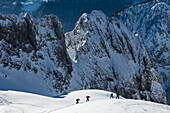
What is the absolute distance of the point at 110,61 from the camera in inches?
2420

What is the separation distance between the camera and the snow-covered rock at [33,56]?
42.2 metres

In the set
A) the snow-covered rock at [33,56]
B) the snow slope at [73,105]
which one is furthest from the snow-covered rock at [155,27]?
the snow slope at [73,105]

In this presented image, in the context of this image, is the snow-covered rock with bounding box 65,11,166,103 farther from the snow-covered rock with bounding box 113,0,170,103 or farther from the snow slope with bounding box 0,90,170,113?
the snow-covered rock with bounding box 113,0,170,103

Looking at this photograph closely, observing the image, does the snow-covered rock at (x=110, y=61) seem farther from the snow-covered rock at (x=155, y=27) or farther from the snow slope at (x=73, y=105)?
the snow-covered rock at (x=155, y=27)

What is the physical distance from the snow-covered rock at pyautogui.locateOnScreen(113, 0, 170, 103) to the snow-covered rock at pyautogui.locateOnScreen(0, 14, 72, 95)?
69.4 meters

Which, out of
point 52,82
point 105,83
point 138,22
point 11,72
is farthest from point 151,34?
point 11,72

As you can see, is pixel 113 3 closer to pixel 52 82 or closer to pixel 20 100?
pixel 52 82

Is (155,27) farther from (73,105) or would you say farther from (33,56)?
(73,105)

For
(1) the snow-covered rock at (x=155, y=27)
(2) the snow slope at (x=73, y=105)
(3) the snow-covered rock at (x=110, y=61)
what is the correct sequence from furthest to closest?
1. (1) the snow-covered rock at (x=155, y=27)
2. (3) the snow-covered rock at (x=110, y=61)
3. (2) the snow slope at (x=73, y=105)

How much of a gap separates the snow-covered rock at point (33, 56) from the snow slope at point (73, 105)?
1118 centimetres

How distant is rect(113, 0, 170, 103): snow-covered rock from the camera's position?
109 m

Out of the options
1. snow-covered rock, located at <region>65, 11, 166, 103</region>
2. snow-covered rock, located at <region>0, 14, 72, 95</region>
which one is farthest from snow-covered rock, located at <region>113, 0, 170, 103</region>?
snow-covered rock, located at <region>0, 14, 72, 95</region>

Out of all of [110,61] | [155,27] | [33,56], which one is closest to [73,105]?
[33,56]

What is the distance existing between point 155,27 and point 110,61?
6024 centimetres
